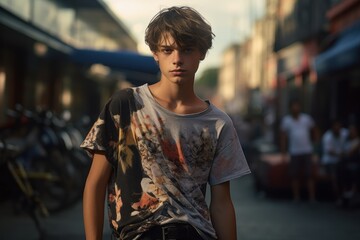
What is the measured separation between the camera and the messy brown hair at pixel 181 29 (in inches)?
127

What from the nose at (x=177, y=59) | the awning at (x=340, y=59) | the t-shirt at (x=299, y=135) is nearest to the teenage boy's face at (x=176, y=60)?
the nose at (x=177, y=59)

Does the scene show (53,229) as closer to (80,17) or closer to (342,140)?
(342,140)

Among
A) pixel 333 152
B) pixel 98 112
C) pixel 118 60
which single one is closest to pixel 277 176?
pixel 333 152

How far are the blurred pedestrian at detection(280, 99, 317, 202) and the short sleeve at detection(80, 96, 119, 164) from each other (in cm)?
1249

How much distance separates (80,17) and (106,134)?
28460mm

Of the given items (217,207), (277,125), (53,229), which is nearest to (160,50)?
(217,207)

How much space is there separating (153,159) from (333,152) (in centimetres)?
1266

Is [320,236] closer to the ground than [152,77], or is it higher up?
closer to the ground

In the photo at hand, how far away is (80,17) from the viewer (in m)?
31.3

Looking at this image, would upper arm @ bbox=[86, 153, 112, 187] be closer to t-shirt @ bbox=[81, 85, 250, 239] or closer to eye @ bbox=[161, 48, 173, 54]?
t-shirt @ bbox=[81, 85, 250, 239]

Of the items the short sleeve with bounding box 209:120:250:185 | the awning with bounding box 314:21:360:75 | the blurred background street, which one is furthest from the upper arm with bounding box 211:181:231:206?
the awning with bounding box 314:21:360:75

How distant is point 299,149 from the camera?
1577 centimetres

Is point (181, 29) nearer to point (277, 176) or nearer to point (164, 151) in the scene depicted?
point (164, 151)

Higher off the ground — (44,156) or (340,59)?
(340,59)
